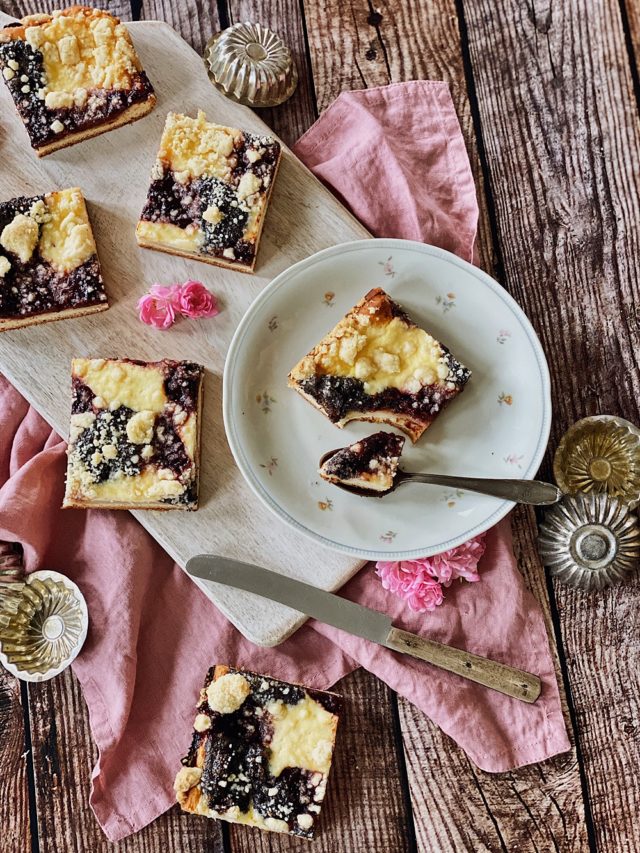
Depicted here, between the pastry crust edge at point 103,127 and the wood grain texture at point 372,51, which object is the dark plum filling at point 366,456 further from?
the pastry crust edge at point 103,127

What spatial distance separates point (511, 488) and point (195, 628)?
1.39 meters

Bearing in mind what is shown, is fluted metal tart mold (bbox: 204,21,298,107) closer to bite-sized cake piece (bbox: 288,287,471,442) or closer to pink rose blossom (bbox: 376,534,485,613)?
bite-sized cake piece (bbox: 288,287,471,442)

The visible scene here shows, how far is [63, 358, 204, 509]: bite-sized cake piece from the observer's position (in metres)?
3.16

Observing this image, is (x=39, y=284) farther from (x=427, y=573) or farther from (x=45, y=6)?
(x=427, y=573)

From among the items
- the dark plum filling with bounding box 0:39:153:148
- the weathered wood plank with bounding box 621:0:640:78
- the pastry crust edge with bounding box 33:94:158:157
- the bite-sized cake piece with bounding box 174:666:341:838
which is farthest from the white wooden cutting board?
the weathered wood plank with bounding box 621:0:640:78

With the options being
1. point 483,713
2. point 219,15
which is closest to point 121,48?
point 219,15

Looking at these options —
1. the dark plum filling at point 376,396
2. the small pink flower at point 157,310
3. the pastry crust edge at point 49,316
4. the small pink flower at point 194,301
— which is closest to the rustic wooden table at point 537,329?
the dark plum filling at point 376,396

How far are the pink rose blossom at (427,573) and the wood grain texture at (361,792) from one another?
0.41 metres

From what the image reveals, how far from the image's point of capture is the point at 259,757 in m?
3.18

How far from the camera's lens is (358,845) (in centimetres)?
333

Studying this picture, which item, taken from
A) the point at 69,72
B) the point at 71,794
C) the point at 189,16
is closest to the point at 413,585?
the point at 71,794

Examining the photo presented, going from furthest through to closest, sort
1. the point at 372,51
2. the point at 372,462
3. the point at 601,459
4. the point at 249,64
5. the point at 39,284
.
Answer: the point at 372,51
the point at 601,459
the point at 249,64
the point at 39,284
the point at 372,462

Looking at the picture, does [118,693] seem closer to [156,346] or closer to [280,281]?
[156,346]

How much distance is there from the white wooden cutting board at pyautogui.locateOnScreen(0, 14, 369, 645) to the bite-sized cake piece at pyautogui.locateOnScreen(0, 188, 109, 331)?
0.12 metres
